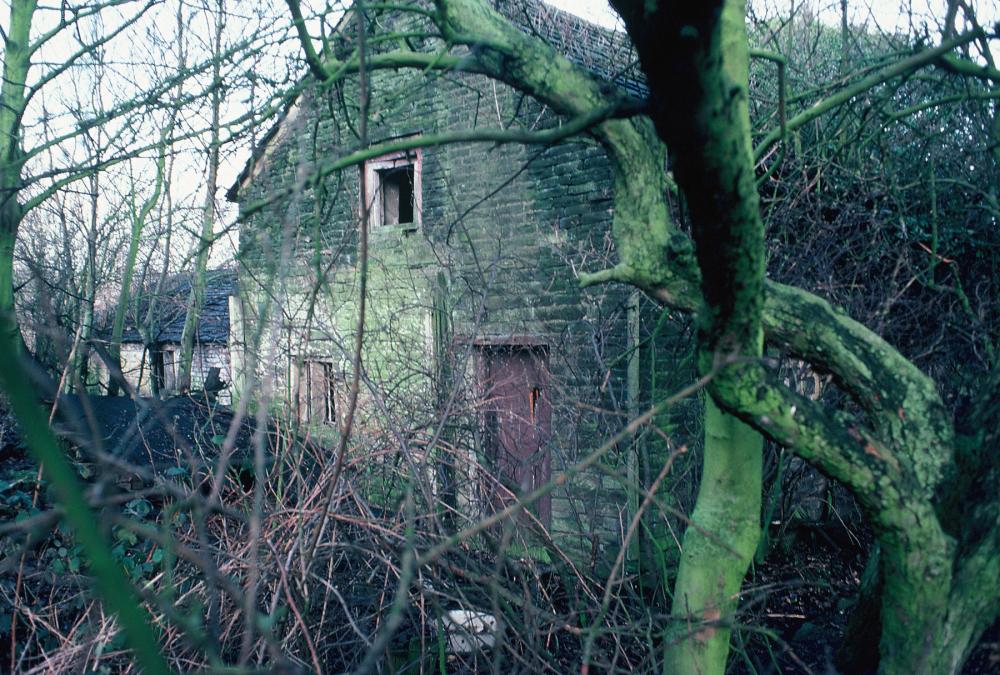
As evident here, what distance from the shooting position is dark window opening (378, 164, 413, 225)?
10.6 metres

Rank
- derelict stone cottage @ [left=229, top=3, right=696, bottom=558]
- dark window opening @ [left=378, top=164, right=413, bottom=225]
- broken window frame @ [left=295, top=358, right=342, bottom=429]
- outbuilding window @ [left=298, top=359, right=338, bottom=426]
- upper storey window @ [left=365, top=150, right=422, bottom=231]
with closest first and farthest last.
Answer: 1. broken window frame @ [left=295, top=358, right=342, bottom=429]
2. outbuilding window @ [left=298, top=359, right=338, bottom=426]
3. derelict stone cottage @ [left=229, top=3, right=696, bottom=558]
4. upper storey window @ [left=365, top=150, right=422, bottom=231]
5. dark window opening @ [left=378, top=164, right=413, bottom=225]

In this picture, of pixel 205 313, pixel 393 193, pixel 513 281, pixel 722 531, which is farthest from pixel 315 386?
pixel 205 313

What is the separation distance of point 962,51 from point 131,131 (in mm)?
6616

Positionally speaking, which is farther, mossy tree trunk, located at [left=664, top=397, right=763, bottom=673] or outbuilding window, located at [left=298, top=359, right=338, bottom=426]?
outbuilding window, located at [left=298, top=359, right=338, bottom=426]

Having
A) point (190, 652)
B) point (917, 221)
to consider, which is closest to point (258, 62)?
point (190, 652)

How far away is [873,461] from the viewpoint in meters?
2.82

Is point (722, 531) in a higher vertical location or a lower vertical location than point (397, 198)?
lower

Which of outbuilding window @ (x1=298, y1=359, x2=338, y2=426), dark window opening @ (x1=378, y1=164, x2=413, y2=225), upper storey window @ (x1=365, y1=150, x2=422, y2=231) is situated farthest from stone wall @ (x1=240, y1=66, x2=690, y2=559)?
dark window opening @ (x1=378, y1=164, x2=413, y2=225)

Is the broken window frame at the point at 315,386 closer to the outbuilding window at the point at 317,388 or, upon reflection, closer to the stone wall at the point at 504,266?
the outbuilding window at the point at 317,388

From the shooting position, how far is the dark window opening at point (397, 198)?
10.6 metres

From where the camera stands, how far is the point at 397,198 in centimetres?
1075

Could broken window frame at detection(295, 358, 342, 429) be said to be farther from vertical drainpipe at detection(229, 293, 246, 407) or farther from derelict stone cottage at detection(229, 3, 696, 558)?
vertical drainpipe at detection(229, 293, 246, 407)

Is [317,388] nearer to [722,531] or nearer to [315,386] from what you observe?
[315,386]

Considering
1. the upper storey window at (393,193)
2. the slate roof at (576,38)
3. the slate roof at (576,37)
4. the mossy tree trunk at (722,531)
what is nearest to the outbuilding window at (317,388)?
the mossy tree trunk at (722,531)
